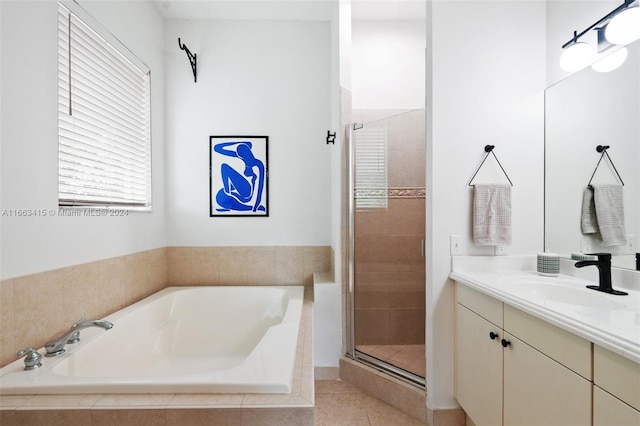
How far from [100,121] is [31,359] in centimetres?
135

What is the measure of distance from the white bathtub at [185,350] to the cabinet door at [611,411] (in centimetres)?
94

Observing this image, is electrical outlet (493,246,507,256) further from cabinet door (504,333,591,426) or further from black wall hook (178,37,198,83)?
black wall hook (178,37,198,83)

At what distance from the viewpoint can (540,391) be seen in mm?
1033

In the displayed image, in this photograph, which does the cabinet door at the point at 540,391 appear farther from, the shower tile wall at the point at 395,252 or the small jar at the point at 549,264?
the shower tile wall at the point at 395,252

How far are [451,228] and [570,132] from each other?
78 cm

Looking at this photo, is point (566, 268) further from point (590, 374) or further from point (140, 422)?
point (140, 422)

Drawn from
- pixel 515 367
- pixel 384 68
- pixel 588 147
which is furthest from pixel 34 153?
pixel 588 147

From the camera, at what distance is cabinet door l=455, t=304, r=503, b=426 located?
1271 millimetres

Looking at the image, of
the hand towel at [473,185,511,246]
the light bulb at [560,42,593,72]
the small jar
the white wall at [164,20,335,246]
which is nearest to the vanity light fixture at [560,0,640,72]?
the light bulb at [560,42,593,72]

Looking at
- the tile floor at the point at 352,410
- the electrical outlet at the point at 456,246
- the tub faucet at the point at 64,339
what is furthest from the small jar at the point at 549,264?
the tub faucet at the point at 64,339

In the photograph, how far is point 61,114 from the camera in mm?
1505

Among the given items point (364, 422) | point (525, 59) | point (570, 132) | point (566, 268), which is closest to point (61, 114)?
point (364, 422)

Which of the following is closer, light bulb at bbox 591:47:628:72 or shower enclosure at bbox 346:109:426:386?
light bulb at bbox 591:47:628:72

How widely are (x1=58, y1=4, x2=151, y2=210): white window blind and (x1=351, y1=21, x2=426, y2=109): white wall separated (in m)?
1.80
